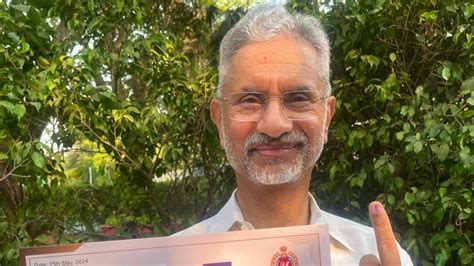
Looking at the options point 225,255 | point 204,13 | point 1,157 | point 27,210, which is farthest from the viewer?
point 204,13

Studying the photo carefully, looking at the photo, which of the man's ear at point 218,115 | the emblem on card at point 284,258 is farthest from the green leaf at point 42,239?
the emblem on card at point 284,258

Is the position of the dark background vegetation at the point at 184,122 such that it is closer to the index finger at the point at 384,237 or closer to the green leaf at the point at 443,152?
the green leaf at the point at 443,152

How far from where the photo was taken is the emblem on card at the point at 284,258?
121cm

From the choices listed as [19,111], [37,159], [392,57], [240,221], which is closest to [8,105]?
[19,111]

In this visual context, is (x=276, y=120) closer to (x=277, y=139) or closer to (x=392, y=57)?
(x=277, y=139)

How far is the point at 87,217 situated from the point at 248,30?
4.84 feet

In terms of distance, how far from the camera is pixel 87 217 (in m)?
2.49

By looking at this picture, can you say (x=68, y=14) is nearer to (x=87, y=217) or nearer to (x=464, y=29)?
(x=87, y=217)

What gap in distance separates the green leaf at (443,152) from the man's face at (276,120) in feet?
2.57

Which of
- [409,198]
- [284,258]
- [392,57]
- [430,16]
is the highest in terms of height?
[430,16]

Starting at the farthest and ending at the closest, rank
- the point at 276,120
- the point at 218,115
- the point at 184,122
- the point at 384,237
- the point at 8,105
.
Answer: the point at 184,122, the point at 8,105, the point at 218,115, the point at 276,120, the point at 384,237

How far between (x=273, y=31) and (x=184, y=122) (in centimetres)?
109

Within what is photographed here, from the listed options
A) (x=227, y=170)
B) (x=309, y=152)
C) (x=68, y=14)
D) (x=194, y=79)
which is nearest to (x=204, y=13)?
(x=194, y=79)

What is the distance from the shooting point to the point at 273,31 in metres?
1.42
